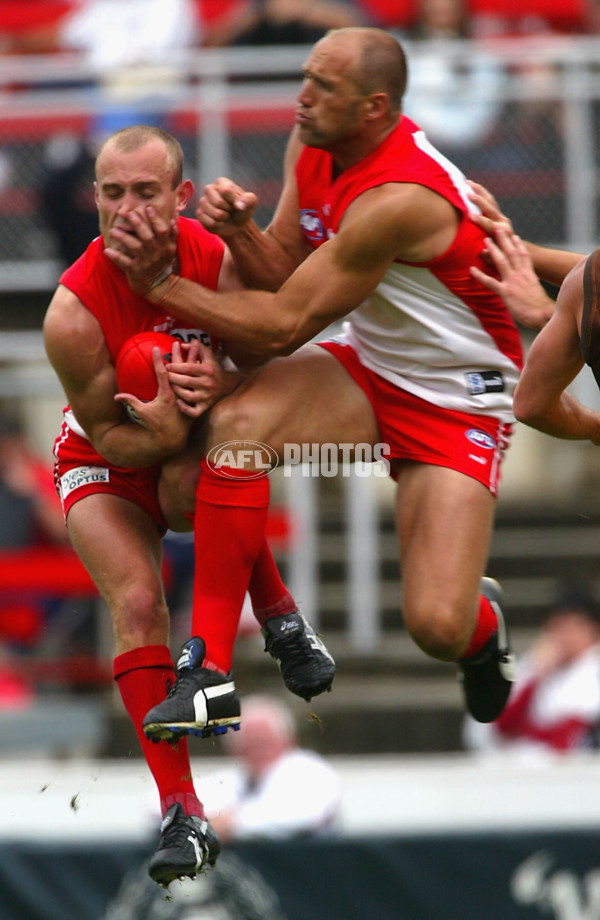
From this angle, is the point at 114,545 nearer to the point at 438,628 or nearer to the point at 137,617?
the point at 137,617

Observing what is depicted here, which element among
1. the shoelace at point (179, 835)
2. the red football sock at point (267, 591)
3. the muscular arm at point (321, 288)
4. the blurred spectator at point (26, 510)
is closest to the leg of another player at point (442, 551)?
the red football sock at point (267, 591)

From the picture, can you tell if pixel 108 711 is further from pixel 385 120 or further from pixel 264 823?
pixel 385 120

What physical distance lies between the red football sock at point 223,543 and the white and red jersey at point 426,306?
23.3 inches

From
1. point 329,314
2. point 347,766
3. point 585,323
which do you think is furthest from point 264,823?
point 585,323

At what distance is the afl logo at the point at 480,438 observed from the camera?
4039 mm

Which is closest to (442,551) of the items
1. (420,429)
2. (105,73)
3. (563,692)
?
(420,429)

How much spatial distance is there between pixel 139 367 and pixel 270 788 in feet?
11.1

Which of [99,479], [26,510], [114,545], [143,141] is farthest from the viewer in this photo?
[26,510]

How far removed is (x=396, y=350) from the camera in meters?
3.98

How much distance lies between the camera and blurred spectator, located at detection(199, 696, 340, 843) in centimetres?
633

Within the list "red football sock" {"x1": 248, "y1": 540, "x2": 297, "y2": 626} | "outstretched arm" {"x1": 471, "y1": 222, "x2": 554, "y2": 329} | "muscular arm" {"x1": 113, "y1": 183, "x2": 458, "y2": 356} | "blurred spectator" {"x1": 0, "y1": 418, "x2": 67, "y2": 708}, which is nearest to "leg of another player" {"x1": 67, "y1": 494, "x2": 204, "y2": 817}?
"red football sock" {"x1": 248, "y1": 540, "x2": 297, "y2": 626}

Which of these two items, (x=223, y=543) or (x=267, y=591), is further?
(x=267, y=591)

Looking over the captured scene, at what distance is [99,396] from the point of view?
3682 millimetres

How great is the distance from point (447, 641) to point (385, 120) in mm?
1415
